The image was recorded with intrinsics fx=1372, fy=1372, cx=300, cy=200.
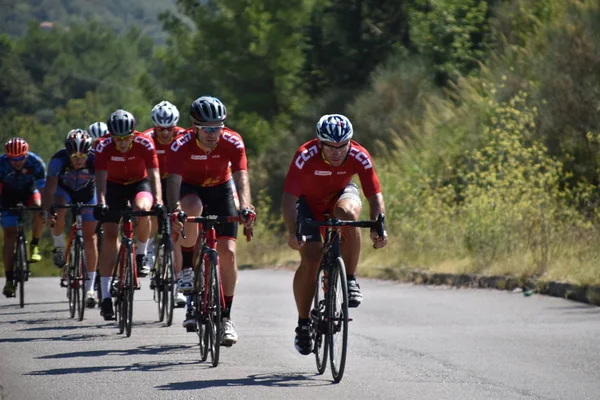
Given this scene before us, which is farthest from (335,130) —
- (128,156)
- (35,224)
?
(35,224)

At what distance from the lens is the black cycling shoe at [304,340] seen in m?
10.6

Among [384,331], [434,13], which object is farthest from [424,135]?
[384,331]

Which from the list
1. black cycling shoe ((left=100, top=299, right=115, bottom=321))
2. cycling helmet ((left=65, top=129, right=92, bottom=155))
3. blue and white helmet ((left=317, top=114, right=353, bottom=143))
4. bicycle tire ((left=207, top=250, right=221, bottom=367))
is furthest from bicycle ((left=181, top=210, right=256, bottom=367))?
cycling helmet ((left=65, top=129, right=92, bottom=155))

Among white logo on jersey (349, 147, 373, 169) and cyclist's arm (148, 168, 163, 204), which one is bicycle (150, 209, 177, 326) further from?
white logo on jersey (349, 147, 373, 169)

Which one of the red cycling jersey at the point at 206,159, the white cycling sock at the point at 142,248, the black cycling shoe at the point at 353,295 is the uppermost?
the red cycling jersey at the point at 206,159

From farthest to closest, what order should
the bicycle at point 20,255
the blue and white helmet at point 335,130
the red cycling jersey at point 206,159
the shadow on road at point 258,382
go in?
the bicycle at point 20,255 → the red cycling jersey at point 206,159 → the blue and white helmet at point 335,130 → the shadow on road at point 258,382

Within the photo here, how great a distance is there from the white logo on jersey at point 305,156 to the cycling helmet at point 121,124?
3827 millimetres

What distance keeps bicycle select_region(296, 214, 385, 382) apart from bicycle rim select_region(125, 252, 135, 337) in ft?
10.2

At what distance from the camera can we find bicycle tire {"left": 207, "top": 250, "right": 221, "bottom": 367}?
10695 millimetres

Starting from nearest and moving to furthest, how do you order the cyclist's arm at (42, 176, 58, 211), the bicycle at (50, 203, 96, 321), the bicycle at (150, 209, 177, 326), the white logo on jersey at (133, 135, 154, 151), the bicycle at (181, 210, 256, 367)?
the bicycle at (181, 210, 256, 367) → the bicycle at (150, 209, 177, 326) → the white logo on jersey at (133, 135, 154, 151) → the bicycle at (50, 203, 96, 321) → the cyclist's arm at (42, 176, 58, 211)

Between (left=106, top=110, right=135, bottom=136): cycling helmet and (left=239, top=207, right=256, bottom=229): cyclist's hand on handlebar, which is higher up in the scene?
(left=106, top=110, right=135, bottom=136): cycling helmet

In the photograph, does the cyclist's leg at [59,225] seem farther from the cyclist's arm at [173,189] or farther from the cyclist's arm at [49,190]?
the cyclist's arm at [173,189]

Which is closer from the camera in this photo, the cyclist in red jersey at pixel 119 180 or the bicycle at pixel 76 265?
the cyclist in red jersey at pixel 119 180

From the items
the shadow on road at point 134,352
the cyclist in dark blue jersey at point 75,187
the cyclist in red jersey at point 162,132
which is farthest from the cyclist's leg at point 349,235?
the cyclist in dark blue jersey at point 75,187
